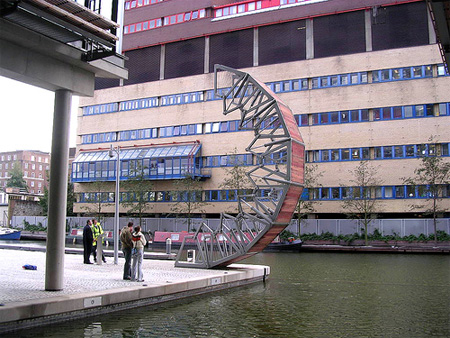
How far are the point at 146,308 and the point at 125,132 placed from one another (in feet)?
181

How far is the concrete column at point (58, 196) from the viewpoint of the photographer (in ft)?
44.0

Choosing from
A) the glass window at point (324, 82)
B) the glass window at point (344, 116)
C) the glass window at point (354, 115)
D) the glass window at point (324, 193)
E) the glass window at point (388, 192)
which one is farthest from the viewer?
the glass window at point (324, 82)

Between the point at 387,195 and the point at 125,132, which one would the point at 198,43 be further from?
the point at 387,195

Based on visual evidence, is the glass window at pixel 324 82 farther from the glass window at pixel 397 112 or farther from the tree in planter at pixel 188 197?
the tree in planter at pixel 188 197

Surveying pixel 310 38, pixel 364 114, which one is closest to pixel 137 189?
pixel 310 38

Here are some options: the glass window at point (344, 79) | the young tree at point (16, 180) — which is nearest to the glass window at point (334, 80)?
the glass window at point (344, 79)

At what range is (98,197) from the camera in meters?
67.2

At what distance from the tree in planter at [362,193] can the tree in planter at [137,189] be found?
2392cm

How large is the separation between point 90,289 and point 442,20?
36.4 feet

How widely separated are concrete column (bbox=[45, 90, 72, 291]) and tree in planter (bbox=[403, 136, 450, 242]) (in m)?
40.0

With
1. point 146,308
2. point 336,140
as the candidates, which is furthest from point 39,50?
point 336,140

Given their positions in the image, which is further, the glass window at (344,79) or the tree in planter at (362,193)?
the glass window at (344,79)

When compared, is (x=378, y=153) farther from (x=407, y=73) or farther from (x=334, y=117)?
(x=407, y=73)

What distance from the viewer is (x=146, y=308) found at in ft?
44.6
